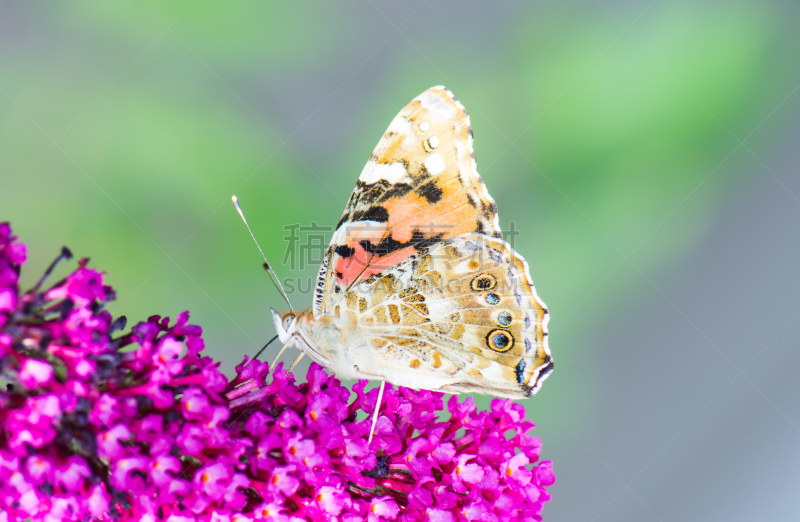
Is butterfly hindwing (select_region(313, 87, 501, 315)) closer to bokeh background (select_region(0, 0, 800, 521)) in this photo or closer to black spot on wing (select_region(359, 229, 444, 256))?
black spot on wing (select_region(359, 229, 444, 256))

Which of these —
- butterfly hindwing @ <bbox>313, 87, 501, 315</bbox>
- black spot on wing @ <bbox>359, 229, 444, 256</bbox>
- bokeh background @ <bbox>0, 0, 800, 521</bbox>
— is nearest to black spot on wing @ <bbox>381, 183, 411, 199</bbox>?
butterfly hindwing @ <bbox>313, 87, 501, 315</bbox>

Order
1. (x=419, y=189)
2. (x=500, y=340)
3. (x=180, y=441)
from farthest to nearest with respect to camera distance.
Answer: (x=419, y=189), (x=500, y=340), (x=180, y=441)

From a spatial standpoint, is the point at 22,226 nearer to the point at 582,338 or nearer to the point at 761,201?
the point at 582,338

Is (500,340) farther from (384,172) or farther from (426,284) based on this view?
(384,172)

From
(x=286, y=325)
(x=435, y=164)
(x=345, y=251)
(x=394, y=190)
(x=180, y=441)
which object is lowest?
(x=180, y=441)

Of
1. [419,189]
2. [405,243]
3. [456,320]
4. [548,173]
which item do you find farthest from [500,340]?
[548,173]
